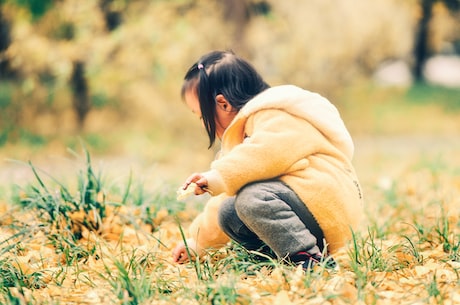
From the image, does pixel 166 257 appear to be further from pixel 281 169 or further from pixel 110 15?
pixel 110 15

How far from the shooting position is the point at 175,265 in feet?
7.88

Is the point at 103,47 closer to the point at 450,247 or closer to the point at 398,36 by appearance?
the point at 450,247

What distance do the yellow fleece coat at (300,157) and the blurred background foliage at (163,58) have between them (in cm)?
448

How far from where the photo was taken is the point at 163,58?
702 cm

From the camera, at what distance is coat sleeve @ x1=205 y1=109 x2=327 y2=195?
217cm

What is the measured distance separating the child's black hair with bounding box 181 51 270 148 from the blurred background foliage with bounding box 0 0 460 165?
4.25 m

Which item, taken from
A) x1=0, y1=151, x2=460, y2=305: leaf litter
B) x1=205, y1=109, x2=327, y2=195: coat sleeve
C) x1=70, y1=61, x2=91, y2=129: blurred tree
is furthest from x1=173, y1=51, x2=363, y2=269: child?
x1=70, y1=61, x2=91, y2=129: blurred tree

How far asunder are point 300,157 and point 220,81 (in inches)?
18.4

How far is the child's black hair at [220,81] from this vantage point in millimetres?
2363

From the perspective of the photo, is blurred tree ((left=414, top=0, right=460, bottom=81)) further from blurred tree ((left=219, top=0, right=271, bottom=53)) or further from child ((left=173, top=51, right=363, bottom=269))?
child ((left=173, top=51, right=363, bottom=269))

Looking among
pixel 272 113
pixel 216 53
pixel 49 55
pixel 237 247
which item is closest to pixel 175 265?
pixel 237 247

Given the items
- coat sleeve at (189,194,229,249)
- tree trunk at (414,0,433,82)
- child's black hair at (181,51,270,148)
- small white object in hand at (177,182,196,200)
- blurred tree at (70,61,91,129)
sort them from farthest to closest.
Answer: tree trunk at (414,0,433,82) → blurred tree at (70,61,91,129) → coat sleeve at (189,194,229,249) → child's black hair at (181,51,270,148) → small white object in hand at (177,182,196,200)

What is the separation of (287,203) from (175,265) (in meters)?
0.55

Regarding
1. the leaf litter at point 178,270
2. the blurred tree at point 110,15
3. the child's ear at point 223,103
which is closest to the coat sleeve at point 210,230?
the leaf litter at point 178,270
